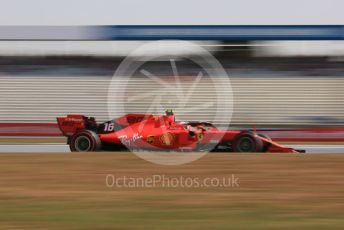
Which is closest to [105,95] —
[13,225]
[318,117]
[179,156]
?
[318,117]

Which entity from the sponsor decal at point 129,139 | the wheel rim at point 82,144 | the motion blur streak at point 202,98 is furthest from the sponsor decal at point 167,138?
the motion blur streak at point 202,98

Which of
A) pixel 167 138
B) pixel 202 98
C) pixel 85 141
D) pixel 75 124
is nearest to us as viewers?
pixel 167 138

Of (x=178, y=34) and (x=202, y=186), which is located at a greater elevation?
(x=178, y=34)

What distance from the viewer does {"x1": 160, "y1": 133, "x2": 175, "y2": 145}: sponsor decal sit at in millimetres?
12984

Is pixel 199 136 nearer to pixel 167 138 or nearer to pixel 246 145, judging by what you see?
pixel 167 138

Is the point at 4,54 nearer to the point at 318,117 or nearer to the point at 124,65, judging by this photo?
the point at 124,65

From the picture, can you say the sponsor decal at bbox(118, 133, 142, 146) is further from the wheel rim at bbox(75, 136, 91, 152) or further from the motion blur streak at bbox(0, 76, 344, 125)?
the motion blur streak at bbox(0, 76, 344, 125)

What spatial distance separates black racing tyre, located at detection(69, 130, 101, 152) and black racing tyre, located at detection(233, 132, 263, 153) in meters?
2.81

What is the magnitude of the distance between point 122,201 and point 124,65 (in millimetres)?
21469

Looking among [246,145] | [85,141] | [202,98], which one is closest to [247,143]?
[246,145]

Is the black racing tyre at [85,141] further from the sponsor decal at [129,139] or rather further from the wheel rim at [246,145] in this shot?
the wheel rim at [246,145]

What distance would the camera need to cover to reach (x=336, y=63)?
25.3 m

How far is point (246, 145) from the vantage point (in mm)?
13031

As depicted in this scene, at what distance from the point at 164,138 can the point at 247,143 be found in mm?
1681
